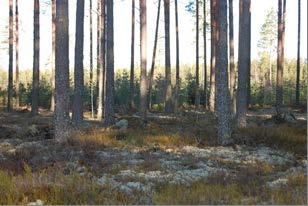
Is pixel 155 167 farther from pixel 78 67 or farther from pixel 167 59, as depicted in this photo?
pixel 167 59

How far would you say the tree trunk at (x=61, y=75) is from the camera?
1218 centimetres

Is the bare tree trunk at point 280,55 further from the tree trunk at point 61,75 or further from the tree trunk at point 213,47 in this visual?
the tree trunk at point 61,75

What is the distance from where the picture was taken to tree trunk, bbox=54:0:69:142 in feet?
40.0

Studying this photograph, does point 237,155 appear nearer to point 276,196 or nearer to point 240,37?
point 276,196

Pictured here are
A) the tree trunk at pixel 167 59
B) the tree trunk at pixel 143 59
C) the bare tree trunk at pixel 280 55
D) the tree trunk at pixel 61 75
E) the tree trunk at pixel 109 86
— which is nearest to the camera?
the tree trunk at pixel 61 75

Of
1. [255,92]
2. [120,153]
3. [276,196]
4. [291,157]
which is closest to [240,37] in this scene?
[291,157]

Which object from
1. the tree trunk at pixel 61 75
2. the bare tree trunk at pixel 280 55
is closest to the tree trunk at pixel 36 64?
the tree trunk at pixel 61 75

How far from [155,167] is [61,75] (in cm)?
518

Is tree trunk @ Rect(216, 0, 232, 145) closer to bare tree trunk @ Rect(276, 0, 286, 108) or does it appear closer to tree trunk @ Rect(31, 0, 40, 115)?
bare tree trunk @ Rect(276, 0, 286, 108)

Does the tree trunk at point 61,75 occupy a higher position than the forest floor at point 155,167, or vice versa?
the tree trunk at point 61,75

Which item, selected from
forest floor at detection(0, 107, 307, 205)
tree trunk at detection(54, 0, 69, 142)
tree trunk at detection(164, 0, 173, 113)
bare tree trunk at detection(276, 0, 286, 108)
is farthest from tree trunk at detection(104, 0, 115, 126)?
bare tree trunk at detection(276, 0, 286, 108)

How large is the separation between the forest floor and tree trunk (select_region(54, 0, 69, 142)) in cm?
44

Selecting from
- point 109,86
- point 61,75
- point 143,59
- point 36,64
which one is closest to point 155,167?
point 61,75

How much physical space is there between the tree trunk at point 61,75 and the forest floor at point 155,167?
44 centimetres
